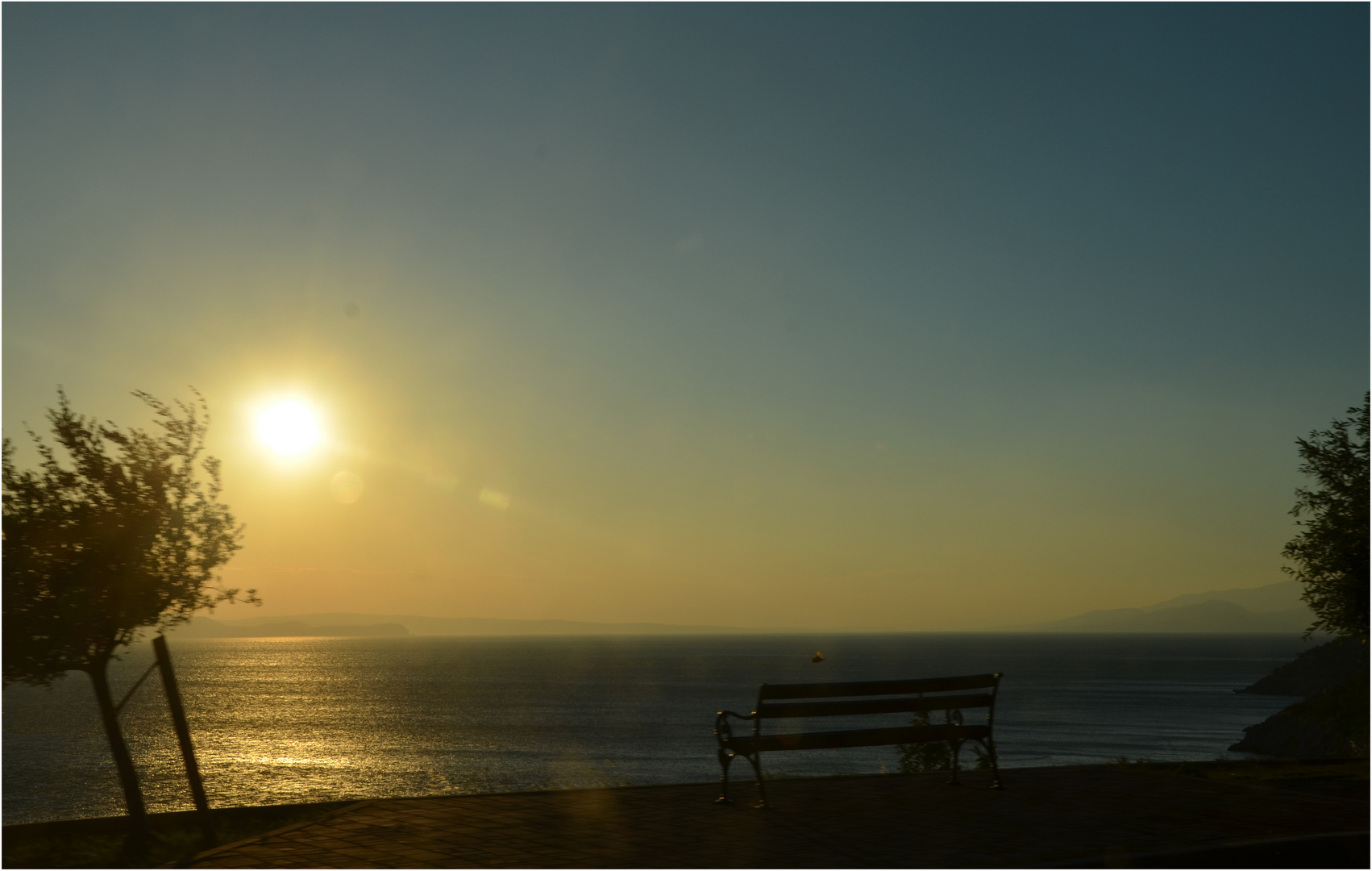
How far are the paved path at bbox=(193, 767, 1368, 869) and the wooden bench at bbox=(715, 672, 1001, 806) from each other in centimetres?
42

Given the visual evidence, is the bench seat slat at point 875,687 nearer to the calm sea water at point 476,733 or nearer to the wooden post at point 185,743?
the wooden post at point 185,743

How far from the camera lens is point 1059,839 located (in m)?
7.23

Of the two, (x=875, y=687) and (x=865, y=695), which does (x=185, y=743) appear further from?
(x=875, y=687)

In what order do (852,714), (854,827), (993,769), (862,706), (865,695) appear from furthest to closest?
(993,769) < (865,695) < (862,706) < (852,714) < (854,827)

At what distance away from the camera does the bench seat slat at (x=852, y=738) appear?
8.63m

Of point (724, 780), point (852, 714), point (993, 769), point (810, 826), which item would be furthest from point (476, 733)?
point (810, 826)

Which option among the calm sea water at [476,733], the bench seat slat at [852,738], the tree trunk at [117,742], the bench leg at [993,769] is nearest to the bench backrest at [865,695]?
the bench seat slat at [852,738]

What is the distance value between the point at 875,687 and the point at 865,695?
118mm

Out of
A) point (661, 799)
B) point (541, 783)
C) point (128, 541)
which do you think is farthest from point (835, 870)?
point (541, 783)

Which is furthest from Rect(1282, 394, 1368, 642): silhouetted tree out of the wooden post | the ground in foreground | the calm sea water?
the calm sea water

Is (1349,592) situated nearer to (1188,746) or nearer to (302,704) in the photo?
(1188,746)

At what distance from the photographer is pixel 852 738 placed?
9117 millimetres

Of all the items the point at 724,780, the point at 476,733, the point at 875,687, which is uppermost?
the point at 875,687

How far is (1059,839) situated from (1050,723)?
87.3 m
